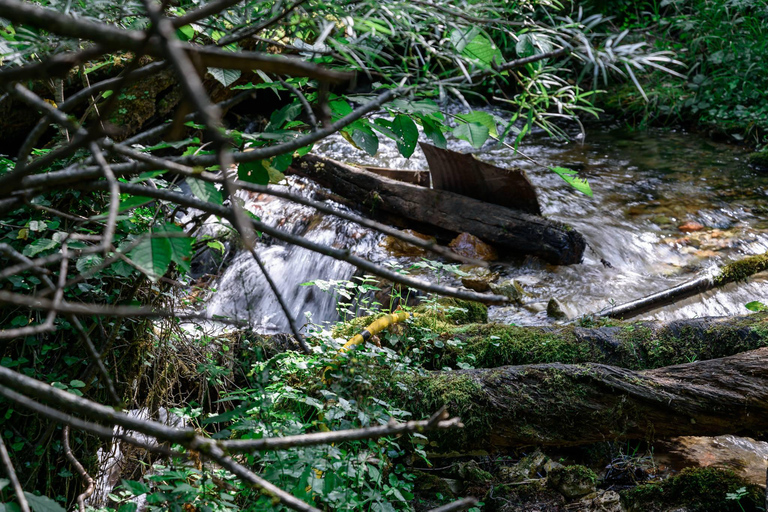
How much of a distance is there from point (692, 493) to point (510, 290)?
2.46 metres

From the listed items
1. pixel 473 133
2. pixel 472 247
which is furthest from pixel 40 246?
pixel 472 247

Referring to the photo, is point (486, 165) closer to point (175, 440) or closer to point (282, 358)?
point (282, 358)

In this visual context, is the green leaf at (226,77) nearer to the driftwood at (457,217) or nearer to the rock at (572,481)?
the rock at (572,481)

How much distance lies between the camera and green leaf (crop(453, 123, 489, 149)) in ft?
5.03

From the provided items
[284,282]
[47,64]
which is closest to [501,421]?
[47,64]

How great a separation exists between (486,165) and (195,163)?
14.7 feet

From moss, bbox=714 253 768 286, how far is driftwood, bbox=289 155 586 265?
121 centimetres

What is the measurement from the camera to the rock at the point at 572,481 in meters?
2.44

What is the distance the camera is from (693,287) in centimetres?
461

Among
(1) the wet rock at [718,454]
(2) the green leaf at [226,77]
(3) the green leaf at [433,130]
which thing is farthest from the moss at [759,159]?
(2) the green leaf at [226,77]

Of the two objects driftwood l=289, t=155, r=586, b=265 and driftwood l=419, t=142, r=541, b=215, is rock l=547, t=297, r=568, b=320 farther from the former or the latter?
driftwood l=419, t=142, r=541, b=215

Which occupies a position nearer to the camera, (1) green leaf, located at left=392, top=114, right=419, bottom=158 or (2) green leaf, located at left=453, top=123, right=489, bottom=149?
(2) green leaf, located at left=453, top=123, right=489, bottom=149

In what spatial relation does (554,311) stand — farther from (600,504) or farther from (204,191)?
(204,191)

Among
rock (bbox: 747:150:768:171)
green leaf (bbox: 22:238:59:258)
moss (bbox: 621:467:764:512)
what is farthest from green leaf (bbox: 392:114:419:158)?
rock (bbox: 747:150:768:171)
